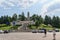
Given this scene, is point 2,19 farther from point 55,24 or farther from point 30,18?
point 55,24

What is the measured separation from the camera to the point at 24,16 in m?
177

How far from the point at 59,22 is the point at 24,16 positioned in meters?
33.4

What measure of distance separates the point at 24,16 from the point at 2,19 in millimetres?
20259

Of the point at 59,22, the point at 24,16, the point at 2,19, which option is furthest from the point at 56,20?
the point at 2,19

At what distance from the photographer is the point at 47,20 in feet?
578

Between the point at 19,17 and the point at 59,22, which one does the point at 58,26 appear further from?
the point at 19,17

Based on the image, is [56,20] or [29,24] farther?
[56,20]

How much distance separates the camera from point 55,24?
533 ft

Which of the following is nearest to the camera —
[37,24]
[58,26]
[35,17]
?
[37,24]

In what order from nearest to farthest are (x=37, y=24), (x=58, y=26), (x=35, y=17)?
(x=37, y=24)
(x=58, y=26)
(x=35, y=17)

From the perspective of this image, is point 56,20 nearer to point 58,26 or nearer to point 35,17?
point 58,26

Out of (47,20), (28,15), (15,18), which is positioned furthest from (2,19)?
(47,20)

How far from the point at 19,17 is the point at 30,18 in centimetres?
1185

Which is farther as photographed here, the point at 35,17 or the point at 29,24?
the point at 35,17
